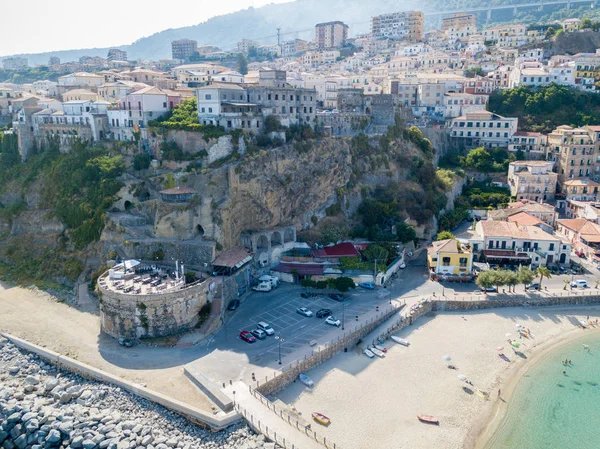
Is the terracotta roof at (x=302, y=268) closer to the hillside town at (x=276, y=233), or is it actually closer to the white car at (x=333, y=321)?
the hillside town at (x=276, y=233)

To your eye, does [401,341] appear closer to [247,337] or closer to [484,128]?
[247,337]

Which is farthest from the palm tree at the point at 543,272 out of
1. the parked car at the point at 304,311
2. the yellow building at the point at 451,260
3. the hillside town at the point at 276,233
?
the parked car at the point at 304,311

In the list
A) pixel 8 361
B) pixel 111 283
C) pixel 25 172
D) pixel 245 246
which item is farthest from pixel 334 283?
pixel 25 172

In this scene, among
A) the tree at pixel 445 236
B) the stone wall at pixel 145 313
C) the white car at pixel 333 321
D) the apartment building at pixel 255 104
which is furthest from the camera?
the tree at pixel 445 236

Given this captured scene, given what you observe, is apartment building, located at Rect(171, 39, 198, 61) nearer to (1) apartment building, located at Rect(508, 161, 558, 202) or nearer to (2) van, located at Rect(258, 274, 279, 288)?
(1) apartment building, located at Rect(508, 161, 558, 202)

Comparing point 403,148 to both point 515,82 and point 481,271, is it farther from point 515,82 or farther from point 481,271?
point 515,82

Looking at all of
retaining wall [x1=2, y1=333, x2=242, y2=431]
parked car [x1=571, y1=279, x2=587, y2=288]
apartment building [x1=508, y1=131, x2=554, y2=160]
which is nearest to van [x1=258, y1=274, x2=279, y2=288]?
retaining wall [x1=2, y1=333, x2=242, y2=431]

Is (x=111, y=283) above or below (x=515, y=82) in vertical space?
below
